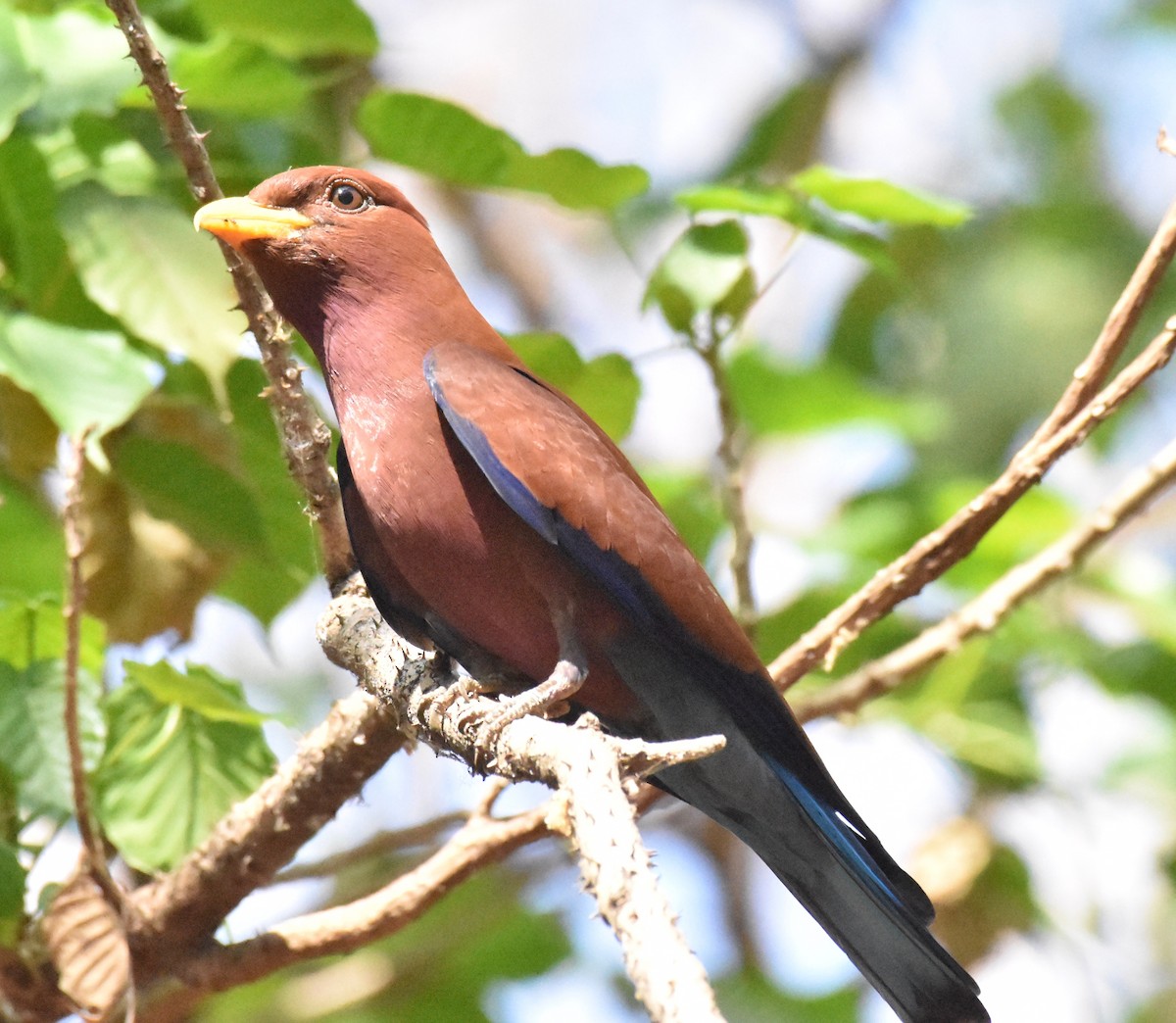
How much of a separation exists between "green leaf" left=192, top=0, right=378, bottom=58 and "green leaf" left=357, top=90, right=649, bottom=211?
10.5 inches

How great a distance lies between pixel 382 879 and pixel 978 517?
3020 millimetres

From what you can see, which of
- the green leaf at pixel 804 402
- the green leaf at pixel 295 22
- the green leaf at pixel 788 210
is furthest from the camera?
the green leaf at pixel 804 402

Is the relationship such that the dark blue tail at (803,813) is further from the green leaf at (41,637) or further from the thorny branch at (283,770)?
the green leaf at (41,637)

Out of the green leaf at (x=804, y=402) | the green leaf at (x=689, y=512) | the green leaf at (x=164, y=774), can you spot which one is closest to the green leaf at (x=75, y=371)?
the green leaf at (x=164, y=774)

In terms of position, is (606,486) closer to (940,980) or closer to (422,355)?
(422,355)

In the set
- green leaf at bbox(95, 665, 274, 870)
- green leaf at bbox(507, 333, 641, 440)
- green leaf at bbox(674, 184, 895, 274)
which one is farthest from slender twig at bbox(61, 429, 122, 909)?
green leaf at bbox(674, 184, 895, 274)

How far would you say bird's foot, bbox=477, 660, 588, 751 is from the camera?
2.89 metres

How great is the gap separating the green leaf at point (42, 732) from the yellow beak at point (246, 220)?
42.4 inches

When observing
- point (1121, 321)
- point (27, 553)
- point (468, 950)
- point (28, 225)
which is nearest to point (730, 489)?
point (1121, 321)

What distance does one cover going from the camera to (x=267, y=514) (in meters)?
4.23

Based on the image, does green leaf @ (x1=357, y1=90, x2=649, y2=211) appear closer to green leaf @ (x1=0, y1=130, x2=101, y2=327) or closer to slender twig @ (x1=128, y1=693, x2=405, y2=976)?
green leaf @ (x1=0, y1=130, x2=101, y2=327)

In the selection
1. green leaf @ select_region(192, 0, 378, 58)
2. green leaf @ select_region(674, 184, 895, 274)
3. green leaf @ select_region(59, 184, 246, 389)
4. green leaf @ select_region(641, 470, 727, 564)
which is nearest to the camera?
green leaf @ select_region(59, 184, 246, 389)

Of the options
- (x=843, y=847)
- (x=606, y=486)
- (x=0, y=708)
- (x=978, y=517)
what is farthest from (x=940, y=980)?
(x=0, y=708)

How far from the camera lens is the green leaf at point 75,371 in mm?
3172
